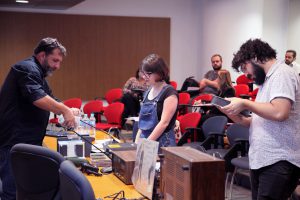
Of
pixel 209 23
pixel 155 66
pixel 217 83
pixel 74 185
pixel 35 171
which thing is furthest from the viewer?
pixel 209 23

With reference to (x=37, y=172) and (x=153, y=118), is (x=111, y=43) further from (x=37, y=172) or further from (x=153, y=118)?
(x=37, y=172)

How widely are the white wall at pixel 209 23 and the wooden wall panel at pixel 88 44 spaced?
0.29m

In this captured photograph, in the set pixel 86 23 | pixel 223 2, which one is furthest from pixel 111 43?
pixel 223 2

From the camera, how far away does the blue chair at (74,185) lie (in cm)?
140

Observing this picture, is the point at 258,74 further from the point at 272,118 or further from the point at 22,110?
the point at 22,110

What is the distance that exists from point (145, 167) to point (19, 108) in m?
0.95

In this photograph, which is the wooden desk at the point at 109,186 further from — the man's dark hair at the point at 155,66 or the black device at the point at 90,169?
the man's dark hair at the point at 155,66

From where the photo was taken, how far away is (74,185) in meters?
1.45

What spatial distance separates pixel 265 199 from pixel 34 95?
1448mm

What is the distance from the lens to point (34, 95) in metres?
2.63

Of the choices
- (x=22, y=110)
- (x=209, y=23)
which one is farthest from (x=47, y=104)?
(x=209, y=23)

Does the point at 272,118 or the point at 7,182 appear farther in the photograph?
the point at 7,182

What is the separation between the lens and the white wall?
10.1 metres

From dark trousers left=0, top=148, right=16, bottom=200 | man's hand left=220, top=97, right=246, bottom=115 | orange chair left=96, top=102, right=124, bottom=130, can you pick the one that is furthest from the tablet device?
orange chair left=96, top=102, right=124, bottom=130
